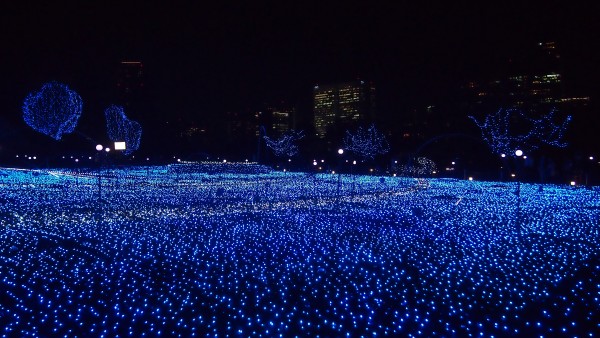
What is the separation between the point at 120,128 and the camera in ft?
157

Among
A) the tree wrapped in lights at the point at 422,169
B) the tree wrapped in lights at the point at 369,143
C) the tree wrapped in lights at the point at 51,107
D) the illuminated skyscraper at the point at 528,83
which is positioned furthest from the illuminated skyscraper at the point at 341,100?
the tree wrapped in lights at the point at 51,107

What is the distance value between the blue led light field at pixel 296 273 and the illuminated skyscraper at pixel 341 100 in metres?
97.7

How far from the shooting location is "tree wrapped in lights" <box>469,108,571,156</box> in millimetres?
30344

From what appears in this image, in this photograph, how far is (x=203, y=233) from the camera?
33.9 ft

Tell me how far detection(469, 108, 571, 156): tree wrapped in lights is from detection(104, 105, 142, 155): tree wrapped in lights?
33.7 meters

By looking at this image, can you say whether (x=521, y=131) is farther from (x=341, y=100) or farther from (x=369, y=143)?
(x=341, y=100)

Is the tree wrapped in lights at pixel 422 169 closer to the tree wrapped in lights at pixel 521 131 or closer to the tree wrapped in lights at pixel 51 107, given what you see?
the tree wrapped in lights at pixel 521 131

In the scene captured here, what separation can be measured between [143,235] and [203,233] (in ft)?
4.23

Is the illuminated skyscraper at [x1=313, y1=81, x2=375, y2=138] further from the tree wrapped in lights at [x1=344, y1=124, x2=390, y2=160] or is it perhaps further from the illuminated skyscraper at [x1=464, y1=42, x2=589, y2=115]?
the tree wrapped in lights at [x1=344, y1=124, x2=390, y2=160]

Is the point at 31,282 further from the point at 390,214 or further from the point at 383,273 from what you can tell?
the point at 390,214

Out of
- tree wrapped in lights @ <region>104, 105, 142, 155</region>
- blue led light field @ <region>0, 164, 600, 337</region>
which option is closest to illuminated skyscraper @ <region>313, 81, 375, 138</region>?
tree wrapped in lights @ <region>104, 105, 142, 155</region>

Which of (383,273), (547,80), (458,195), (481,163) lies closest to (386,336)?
(383,273)

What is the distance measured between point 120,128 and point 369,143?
84.8 ft

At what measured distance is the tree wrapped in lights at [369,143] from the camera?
45.0m
